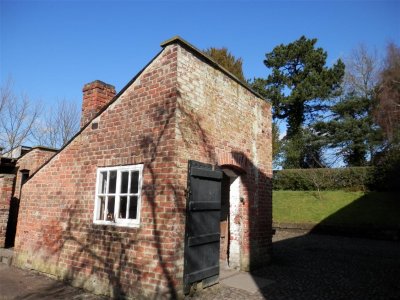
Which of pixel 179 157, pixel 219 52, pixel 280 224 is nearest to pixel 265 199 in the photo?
pixel 179 157

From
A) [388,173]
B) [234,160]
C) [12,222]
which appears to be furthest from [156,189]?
[388,173]

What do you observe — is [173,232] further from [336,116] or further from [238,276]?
[336,116]

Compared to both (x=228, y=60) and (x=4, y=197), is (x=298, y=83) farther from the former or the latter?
(x=4, y=197)

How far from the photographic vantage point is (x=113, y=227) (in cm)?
597

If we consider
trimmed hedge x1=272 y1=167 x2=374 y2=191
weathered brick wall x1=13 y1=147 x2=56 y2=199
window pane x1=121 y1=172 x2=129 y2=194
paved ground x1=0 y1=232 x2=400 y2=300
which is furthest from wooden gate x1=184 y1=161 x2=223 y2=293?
trimmed hedge x1=272 y1=167 x2=374 y2=191

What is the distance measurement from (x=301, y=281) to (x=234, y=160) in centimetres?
298

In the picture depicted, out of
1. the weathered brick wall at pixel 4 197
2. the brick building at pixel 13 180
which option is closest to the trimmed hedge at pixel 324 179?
the brick building at pixel 13 180

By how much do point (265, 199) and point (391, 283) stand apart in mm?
3259

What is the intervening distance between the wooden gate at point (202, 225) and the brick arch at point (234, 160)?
1.10 ft

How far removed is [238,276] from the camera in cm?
690

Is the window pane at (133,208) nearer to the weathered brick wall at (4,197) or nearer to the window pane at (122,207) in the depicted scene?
the window pane at (122,207)

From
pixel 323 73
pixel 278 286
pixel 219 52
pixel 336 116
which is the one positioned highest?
pixel 219 52

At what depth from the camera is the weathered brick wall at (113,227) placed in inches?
208

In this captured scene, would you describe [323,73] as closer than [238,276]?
No
